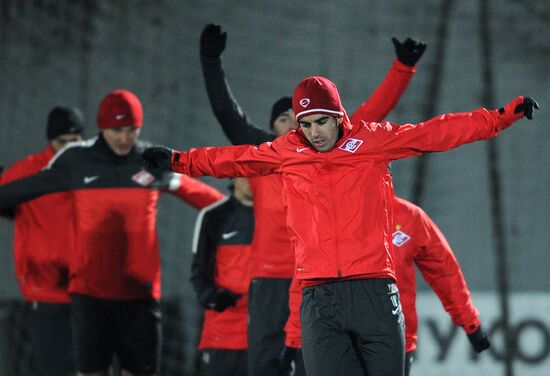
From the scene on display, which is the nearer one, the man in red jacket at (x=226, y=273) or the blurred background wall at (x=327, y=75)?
the man in red jacket at (x=226, y=273)

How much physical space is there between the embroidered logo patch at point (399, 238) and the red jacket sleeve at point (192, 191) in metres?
1.64

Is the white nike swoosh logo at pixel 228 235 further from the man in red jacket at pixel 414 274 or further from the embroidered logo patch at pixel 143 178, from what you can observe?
the man in red jacket at pixel 414 274

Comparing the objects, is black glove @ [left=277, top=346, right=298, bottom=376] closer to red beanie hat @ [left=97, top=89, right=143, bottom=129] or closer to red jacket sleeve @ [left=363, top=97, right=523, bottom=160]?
red jacket sleeve @ [left=363, top=97, right=523, bottom=160]

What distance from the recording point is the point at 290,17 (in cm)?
811

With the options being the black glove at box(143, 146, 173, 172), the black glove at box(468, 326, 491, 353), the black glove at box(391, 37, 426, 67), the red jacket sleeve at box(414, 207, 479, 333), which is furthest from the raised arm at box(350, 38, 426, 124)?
the black glove at box(143, 146, 173, 172)

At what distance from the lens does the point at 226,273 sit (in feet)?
19.9

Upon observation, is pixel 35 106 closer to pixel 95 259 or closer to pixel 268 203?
pixel 95 259

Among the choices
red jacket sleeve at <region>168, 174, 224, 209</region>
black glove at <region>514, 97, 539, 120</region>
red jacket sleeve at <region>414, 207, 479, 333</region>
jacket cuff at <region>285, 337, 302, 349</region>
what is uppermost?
black glove at <region>514, 97, 539, 120</region>

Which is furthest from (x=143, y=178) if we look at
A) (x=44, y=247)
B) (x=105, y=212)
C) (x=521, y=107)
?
(x=521, y=107)

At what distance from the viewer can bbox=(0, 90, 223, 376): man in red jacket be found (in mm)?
5695

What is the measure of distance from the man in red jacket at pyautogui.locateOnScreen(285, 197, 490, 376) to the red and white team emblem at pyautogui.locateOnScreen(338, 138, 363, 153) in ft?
2.69

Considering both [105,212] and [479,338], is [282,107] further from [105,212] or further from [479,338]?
[479,338]

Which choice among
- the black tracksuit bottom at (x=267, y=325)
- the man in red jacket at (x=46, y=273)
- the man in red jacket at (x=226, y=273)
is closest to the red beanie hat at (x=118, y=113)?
the man in red jacket at (x=226, y=273)

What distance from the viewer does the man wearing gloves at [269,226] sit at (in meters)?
5.27
